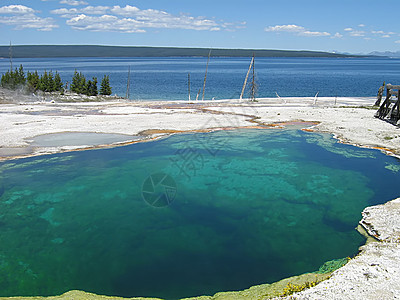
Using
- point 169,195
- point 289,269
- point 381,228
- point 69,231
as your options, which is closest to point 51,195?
point 69,231

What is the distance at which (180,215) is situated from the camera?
1352cm

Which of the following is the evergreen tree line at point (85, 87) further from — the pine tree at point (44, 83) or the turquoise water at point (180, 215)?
the turquoise water at point (180, 215)

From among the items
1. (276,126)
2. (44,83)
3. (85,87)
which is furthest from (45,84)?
(276,126)

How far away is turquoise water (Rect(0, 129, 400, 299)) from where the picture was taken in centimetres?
983

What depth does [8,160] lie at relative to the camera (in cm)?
1892

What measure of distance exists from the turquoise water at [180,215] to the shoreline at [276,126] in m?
0.82

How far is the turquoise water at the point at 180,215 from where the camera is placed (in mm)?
9828

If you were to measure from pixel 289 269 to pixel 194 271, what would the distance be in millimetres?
2641

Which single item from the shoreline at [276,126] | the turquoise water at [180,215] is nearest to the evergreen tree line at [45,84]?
the shoreline at [276,126]

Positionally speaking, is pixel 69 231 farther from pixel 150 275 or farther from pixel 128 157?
pixel 128 157

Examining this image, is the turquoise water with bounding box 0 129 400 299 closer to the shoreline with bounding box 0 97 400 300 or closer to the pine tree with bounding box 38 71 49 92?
the shoreline with bounding box 0 97 400 300

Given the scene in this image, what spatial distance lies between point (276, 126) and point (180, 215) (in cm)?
1679

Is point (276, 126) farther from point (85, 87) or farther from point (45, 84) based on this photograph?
point (45, 84)

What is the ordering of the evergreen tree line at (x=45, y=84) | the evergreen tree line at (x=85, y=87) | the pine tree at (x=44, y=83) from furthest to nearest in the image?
the evergreen tree line at (x=85, y=87), the evergreen tree line at (x=45, y=84), the pine tree at (x=44, y=83)
